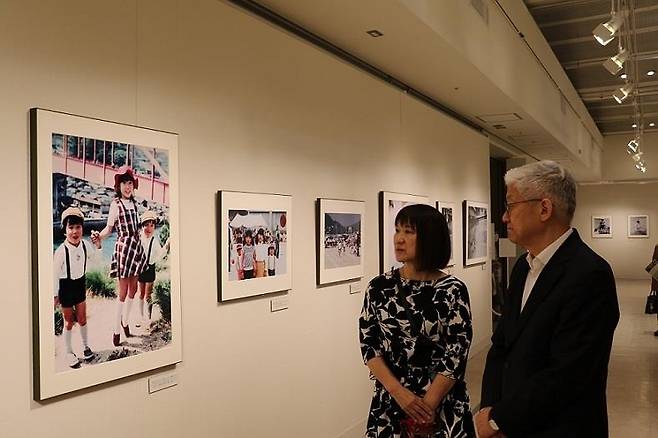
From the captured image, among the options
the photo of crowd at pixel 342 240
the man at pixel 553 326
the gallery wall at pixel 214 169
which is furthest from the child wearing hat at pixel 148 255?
the photo of crowd at pixel 342 240

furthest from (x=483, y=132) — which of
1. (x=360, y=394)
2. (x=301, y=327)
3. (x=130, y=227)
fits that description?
(x=130, y=227)

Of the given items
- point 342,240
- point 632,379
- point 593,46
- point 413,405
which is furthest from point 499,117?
point 413,405

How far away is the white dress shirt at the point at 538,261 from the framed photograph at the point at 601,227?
74.0 feet

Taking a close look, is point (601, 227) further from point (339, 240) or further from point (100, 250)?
point (100, 250)

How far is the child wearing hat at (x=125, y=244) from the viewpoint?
10.3ft

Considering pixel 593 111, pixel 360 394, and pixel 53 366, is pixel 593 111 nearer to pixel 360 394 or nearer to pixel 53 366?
pixel 360 394

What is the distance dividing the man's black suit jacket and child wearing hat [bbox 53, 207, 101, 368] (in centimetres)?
186

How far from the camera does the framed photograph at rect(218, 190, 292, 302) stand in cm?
401

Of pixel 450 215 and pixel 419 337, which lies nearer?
pixel 419 337

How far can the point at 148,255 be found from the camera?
3.34 m

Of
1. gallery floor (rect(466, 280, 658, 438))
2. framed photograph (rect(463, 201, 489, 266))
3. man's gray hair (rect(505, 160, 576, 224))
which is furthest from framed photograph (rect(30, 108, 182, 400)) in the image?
framed photograph (rect(463, 201, 489, 266))

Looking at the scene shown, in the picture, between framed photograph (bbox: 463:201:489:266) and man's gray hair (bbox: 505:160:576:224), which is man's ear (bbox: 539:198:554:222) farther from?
framed photograph (bbox: 463:201:489:266)

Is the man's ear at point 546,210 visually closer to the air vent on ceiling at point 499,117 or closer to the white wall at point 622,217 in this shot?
the air vent on ceiling at point 499,117

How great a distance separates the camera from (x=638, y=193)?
74.3 ft
